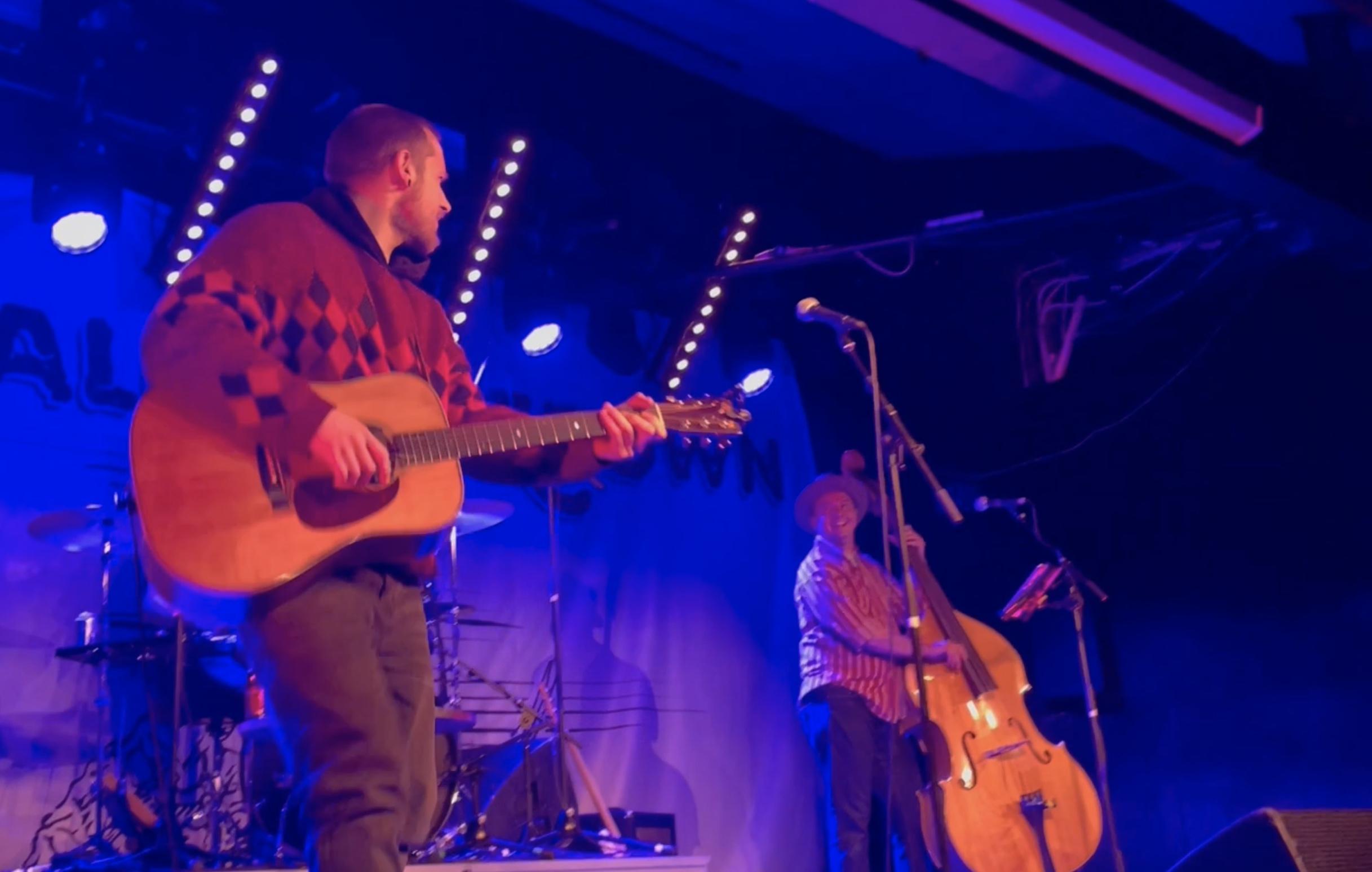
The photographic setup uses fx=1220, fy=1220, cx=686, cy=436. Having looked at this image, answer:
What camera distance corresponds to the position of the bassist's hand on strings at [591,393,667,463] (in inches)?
120

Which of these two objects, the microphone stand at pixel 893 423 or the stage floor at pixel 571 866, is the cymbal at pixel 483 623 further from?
the microphone stand at pixel 893 423

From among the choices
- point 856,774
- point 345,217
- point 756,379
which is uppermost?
point 756,379

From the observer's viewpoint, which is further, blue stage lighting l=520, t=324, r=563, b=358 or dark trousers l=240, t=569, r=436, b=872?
blue stage lighting l=520, t=324, r=563, b=358

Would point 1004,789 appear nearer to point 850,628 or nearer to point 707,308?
point 850,628

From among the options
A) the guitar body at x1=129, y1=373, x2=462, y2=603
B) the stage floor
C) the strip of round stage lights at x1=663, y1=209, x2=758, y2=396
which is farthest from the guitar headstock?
the strip of round stage lights at x1=663, y1=209, x2=758, y2=396

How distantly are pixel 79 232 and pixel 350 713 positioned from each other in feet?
14.9

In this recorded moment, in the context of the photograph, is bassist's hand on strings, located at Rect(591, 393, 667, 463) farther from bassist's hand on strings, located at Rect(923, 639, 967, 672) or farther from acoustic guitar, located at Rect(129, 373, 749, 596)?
bassist's hand on strings, located at Rect(923, 639, 967, 672)

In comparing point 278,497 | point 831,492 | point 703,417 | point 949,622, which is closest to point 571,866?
point 703,417

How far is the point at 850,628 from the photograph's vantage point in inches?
234

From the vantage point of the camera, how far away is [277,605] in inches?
94.9

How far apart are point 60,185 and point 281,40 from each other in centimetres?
124

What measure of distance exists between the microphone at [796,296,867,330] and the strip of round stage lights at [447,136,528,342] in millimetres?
2175

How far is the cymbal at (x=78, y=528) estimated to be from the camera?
194 inches

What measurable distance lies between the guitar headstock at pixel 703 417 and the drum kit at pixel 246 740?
1.91 metres
